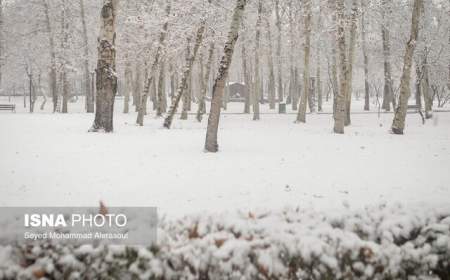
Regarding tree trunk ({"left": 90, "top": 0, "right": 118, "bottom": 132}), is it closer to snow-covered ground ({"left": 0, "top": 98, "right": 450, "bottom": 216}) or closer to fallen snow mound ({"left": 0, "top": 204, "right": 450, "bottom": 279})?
snow-covered ground ({"left": 0, "top": 98, "right": 450, "bottom": 216})

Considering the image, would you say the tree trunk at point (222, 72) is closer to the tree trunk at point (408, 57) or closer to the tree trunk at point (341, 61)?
the tree trunk at point (341, 61)

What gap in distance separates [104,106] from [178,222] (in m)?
10.9

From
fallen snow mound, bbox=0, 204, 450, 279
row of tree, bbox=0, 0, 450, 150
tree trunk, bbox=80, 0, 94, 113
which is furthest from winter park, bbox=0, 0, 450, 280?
tree trunk, bbox=80, 0, 94, 113

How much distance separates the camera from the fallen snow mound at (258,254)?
126 inches

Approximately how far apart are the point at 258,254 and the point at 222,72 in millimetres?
7864

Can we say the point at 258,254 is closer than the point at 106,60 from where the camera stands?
Yes

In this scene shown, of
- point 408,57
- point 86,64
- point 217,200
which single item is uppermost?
point 86,64

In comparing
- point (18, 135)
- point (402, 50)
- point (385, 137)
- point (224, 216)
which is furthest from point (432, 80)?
point (224, 216)

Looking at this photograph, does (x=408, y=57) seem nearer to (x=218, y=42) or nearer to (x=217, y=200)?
(x=218, y=42)

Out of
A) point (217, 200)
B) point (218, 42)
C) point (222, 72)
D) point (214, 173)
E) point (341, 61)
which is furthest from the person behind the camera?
Result: point (218, 42)

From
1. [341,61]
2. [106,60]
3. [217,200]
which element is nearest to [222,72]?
[106,60]

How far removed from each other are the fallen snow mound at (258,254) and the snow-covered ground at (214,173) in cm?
87

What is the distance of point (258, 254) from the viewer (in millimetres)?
3312

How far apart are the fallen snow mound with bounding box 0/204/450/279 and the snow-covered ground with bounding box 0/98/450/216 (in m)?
0.87
